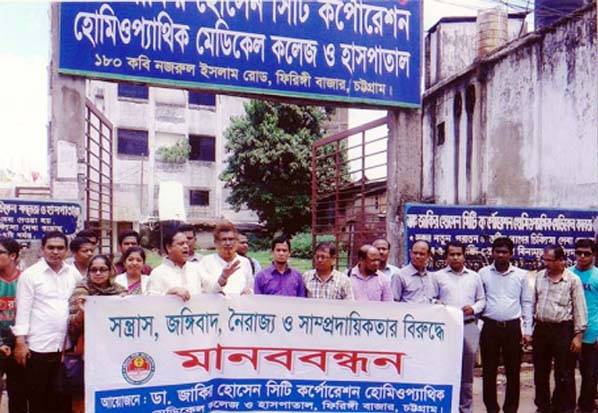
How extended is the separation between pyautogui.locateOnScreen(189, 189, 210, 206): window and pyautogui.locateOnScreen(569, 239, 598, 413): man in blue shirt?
2558 centimetres

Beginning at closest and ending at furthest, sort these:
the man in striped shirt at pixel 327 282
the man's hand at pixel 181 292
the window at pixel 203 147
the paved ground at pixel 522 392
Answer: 1. the man's hand at pixel 181 292
2. the man in striped shirt at pixel 327 282
3. the paved ground at pixel 522 392
4. the window at pixel 203 147

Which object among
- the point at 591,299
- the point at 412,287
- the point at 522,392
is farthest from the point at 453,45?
the point at 412,287

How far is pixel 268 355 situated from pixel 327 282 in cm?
75

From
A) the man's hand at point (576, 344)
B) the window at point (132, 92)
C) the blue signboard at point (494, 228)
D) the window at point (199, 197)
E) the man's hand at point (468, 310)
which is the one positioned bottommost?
the man's hand at point (576, 344)

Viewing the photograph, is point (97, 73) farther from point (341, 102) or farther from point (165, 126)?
point (165, 126)

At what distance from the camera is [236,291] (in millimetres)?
4789

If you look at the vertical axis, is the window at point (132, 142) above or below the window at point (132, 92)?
below

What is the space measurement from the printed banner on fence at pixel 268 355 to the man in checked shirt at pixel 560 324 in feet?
4.36

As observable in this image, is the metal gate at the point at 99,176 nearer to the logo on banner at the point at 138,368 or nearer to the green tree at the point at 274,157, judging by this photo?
the logo on banner at the point at 138,368

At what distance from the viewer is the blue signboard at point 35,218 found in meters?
6.78

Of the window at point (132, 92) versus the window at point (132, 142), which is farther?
the window at point (132, 142)

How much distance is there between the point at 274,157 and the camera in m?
23.6

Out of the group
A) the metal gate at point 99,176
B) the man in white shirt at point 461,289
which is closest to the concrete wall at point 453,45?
the metal gate at point 99,176

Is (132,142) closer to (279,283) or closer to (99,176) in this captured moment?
(99,176)
